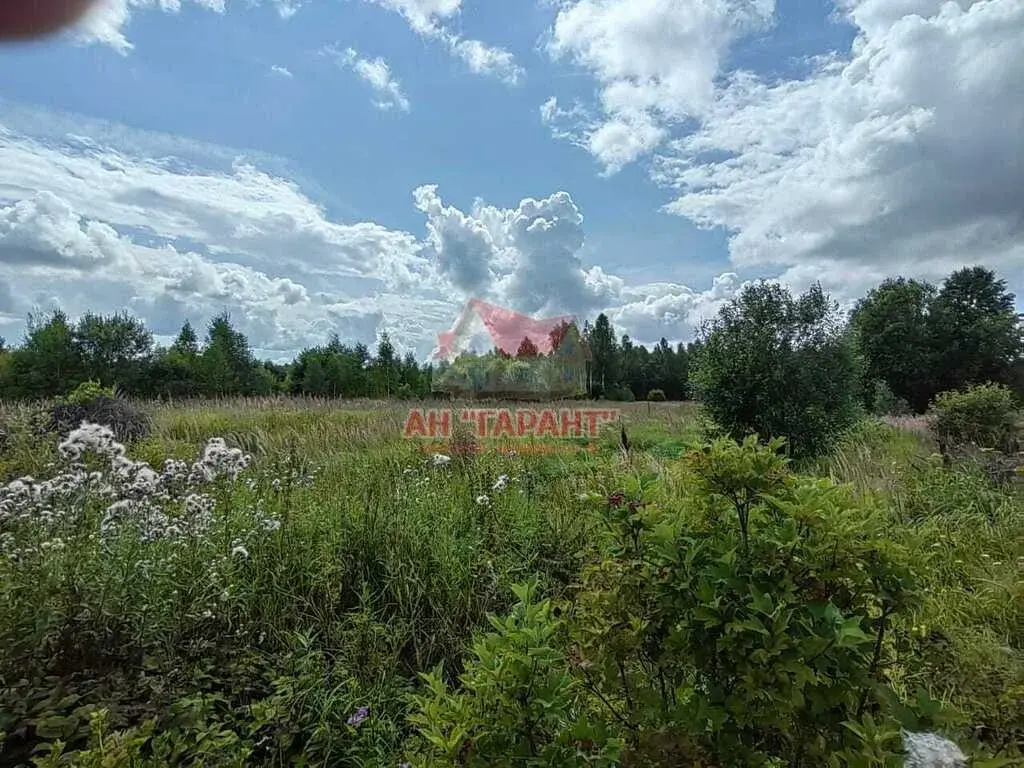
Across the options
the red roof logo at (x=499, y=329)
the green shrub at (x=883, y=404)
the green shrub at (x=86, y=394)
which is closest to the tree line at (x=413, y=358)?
the green shrub at (x=883, y=404)

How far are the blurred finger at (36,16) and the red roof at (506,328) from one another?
9.53m

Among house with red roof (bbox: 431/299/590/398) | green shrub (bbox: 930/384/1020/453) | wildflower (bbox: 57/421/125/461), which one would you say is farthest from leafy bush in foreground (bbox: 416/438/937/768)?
house with red roof (bbox: 431/299/590/398)

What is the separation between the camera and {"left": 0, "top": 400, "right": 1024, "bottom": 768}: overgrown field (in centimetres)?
104

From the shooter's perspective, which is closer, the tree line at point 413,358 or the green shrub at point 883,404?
the green shrub at point 883,404

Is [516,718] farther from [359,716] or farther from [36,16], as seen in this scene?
[36,16]

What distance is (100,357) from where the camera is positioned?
28.3 m

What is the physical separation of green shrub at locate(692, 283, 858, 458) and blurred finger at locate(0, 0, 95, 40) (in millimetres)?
7323

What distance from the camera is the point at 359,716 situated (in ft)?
6.03

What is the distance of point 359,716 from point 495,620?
1.09m

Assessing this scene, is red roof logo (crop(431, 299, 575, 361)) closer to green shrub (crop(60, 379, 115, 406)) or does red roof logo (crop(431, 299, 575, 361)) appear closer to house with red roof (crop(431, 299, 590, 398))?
house with red roof (crop(431, 299, 590, 398))

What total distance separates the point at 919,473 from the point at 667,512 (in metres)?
5.92

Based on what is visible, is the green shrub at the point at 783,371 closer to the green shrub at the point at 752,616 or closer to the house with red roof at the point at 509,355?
the house with red roof at the point at 509,355

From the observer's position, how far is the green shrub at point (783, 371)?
24.0ft

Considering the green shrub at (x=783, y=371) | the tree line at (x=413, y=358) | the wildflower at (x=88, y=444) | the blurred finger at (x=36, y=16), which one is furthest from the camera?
the tree line at (x=413, y=358)
